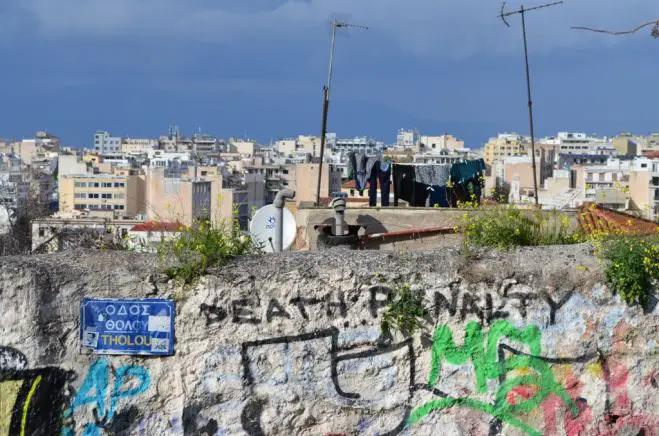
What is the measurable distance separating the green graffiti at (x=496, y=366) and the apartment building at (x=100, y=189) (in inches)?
3656

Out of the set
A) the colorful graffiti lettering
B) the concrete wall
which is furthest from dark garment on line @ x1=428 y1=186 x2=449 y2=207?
the colorful graffiti lettering

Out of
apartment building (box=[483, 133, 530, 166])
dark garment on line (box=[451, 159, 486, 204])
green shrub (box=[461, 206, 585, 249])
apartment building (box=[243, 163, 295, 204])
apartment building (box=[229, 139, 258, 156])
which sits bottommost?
green shrub (box=[461, 206, 585, 249])

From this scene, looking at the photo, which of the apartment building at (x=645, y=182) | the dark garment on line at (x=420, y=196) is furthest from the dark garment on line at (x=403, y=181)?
the apartment building at (x=645, y=182)

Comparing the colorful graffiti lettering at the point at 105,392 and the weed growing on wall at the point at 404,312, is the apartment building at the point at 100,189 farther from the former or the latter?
the weed growing on wall at the point at 404,312

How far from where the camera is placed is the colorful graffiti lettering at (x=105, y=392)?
7.12m

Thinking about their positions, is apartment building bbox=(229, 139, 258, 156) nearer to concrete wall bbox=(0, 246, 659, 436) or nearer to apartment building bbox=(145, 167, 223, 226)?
apartment building bbox=(145, 167, 223, 226)

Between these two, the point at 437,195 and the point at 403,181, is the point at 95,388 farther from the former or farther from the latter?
the point at 403,181

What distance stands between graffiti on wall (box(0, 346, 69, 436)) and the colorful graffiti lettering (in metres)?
0.12

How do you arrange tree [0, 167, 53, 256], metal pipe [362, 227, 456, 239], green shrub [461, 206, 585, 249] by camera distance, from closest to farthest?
green shrub [461, 206, 585, 249] → metal pipe [362, 227, 456, 239] → tree [0, 167, 53, 256]

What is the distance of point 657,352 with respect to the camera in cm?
732

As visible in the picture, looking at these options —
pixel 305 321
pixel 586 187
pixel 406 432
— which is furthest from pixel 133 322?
pixel 586 187

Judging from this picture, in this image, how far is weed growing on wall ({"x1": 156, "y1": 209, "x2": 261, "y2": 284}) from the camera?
7.25 meters

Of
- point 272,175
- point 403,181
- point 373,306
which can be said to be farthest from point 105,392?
point 272,175

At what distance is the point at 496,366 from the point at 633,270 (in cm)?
115
